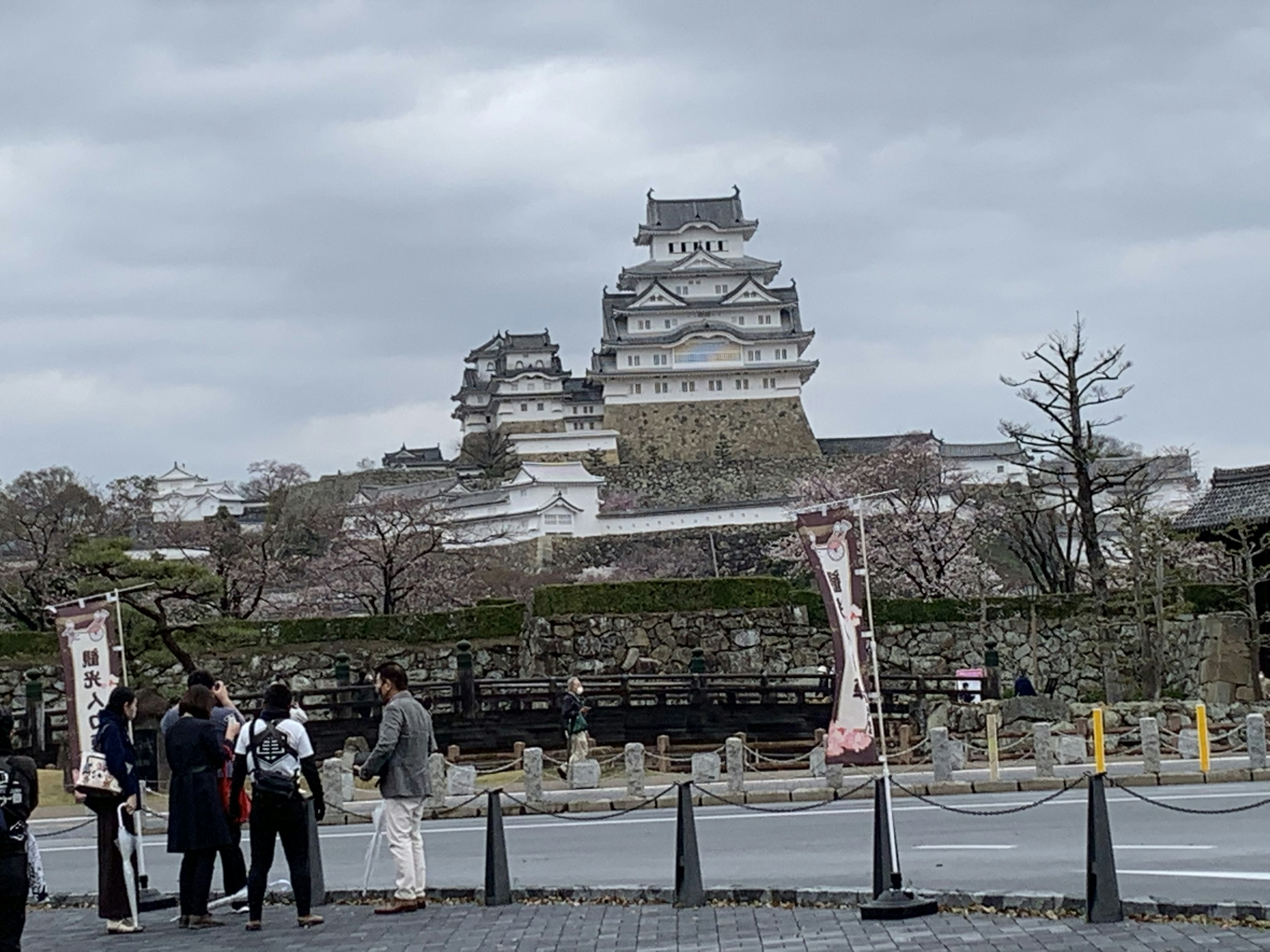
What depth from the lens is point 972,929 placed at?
24.2ft

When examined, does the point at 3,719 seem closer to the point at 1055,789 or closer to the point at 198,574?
the point at 1055,789

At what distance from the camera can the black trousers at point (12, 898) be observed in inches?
270

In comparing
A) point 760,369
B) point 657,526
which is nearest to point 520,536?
point 657,526

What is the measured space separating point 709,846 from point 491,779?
9.81 meters

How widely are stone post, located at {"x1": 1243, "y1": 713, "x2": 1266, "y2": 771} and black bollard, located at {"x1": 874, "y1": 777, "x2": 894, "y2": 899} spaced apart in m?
8.92

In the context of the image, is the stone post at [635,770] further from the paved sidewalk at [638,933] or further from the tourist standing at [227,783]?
the paved sidewalk at [638,933]

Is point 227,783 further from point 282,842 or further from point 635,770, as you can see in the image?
point 635,770

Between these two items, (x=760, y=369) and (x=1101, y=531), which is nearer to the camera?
(x=1101, y=531)

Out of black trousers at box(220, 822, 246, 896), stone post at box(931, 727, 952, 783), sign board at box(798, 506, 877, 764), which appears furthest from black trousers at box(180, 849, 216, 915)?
stone post at box(931, 727, 952, 783)

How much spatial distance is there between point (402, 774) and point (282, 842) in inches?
31.5

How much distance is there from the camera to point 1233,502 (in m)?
23.4

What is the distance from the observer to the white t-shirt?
28.4ft

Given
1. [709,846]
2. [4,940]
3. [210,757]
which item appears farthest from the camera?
[709,846]

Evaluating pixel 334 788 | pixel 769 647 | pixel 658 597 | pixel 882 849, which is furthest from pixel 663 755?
pixel 882 849
